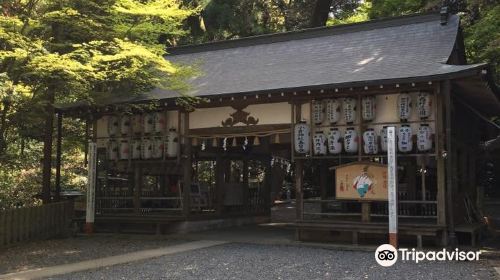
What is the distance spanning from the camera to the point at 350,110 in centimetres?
1176

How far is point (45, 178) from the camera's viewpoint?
49.0 feet

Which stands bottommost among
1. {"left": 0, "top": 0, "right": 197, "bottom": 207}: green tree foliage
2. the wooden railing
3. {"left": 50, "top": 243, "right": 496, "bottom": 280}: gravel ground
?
{"left": 50, "top": 243, "right": 496, "bottom": 280}: gravel ground

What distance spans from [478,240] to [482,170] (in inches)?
425

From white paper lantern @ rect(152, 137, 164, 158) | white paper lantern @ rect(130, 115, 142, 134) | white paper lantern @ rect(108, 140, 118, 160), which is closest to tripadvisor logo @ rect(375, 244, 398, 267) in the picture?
white paper lantern @ rect(152, 137, 164, 158)

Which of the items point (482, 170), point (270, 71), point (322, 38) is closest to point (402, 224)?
point (270, 71)

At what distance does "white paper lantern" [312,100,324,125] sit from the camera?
12.1 meters

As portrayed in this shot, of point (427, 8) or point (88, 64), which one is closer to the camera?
point (88, 64)

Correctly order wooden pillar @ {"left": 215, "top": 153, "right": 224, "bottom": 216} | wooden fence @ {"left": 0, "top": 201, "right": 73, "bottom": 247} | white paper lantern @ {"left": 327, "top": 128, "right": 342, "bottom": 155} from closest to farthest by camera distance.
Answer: white paper lantern @ {"left": 327, "top": 128, "right": 342, "bottom": 155} → wooden fence @ {"left": 0, "top": 201, "right": 73, "bottom": 247} → wooden pillar @ {"left": 215, "top": 153, "right": 224, "bottom": 216}

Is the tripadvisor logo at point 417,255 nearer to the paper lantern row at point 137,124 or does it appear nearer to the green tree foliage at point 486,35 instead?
the green tree foliage at point 486,35

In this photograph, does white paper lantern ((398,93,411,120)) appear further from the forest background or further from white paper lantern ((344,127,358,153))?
the forest background

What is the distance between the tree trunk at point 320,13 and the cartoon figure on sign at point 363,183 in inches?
624

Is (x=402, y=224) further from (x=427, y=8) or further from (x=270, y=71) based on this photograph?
(x=427, y=8)

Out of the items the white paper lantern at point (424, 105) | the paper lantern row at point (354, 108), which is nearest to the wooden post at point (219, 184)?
the paper lantern row at point (354, 108)

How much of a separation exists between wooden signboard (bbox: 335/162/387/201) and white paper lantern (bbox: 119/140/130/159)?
253 inches
